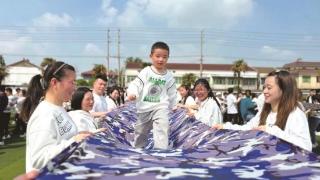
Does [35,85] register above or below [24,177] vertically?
above

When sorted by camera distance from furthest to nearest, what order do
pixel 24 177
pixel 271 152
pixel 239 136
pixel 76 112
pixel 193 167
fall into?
pixel 76 112
pixel 239 136
pixel 271 152
pixel 193 167
pixel 24 177

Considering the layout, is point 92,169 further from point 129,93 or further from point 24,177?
point 129,93

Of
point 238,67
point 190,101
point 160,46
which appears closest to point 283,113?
Answer: point 160,46

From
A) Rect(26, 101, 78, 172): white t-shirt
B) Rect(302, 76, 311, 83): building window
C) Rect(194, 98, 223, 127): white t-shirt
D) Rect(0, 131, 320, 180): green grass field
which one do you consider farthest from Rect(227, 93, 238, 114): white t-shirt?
Rect(302, 76, 311, 83): building window

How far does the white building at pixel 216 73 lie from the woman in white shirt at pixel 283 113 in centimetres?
7823

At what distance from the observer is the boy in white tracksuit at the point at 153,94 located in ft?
20.8

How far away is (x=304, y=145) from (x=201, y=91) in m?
3.64

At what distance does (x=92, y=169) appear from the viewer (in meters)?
2.55

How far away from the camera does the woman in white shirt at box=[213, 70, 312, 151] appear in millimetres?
3693

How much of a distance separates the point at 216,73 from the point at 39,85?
85768 mm

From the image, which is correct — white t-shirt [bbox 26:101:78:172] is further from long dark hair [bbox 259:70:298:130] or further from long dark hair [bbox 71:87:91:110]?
long dark hair [bbox 71:87:91:110]

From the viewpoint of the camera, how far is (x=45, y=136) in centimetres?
276

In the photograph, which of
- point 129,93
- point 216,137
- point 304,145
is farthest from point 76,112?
point 304,145

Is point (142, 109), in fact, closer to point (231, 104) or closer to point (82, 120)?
point (82, 120)
